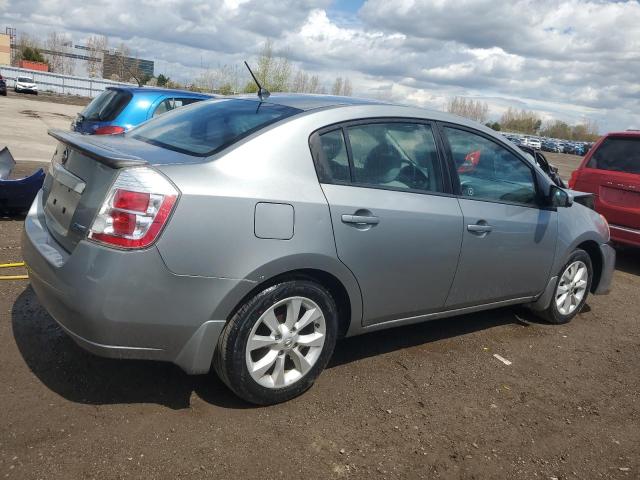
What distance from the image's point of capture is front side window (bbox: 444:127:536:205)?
3875 mm

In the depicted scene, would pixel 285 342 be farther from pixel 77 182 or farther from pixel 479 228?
pixel 479 228

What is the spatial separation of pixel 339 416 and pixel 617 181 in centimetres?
564

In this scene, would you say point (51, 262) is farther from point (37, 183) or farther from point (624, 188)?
point (624, 188)

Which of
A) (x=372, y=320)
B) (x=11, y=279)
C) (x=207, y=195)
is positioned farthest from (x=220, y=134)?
(x=11, y=279)

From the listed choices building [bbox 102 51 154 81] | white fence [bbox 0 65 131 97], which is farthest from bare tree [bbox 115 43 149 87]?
white fence [bbox 0 65 131 97]

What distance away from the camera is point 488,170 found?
4.12 metres

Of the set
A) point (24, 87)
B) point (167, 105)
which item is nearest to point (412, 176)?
point (167, 105)

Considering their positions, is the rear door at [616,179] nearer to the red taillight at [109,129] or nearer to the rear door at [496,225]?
the rear door at [496,225]

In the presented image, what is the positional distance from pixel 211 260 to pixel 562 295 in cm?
343

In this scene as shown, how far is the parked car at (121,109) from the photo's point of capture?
26.6ft

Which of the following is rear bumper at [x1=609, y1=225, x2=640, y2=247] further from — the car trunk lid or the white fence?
the white fence

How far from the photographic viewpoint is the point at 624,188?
7.03m

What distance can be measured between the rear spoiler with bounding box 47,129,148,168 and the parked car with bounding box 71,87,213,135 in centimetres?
495

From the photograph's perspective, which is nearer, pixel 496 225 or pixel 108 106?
pixel 496 225
